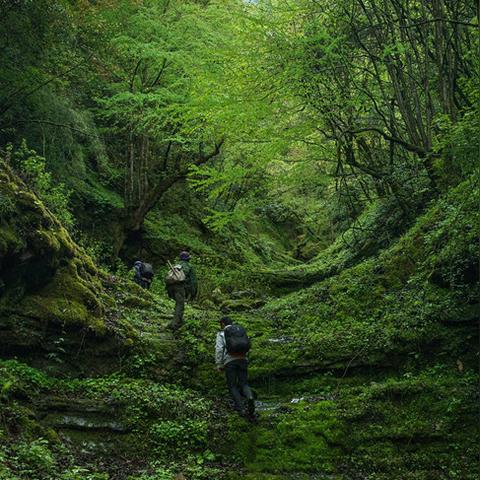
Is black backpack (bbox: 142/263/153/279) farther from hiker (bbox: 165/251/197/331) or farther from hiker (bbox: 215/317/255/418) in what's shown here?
hiker (bbox: 215/317/255/418)

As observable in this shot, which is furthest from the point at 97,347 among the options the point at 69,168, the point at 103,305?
the point at 69,168

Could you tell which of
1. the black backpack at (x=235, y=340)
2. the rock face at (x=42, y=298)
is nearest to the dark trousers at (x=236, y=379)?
the black backpack at (x=235, y=340)

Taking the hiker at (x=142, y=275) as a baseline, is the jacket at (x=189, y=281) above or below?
above

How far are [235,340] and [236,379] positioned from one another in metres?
0.71

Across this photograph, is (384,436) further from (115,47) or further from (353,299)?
→ (115,47)

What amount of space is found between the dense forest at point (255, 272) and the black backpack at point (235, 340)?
105 cm

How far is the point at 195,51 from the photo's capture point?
1809cm

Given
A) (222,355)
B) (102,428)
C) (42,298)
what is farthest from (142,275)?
(102,428)

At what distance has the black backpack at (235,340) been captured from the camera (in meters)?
8.76

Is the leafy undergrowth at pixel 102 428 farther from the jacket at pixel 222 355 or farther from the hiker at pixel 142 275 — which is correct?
the hiker at pixel 142 275

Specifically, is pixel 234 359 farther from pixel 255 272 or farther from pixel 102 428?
pixel 255 272

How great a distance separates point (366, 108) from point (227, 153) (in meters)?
13.5

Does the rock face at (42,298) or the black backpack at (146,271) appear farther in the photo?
the black backpack at (146,271)

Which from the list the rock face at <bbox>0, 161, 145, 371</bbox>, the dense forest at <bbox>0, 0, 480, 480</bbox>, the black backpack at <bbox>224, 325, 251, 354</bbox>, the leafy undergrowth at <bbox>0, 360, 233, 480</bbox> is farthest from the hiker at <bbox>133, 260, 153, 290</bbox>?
the black backpack at <bbox>224, 325, 251, 354</bbox>
